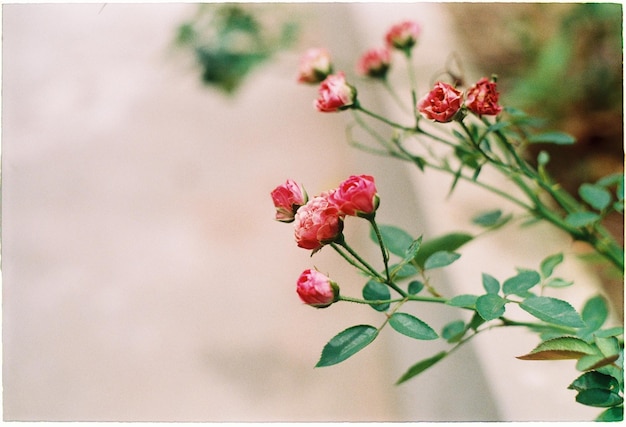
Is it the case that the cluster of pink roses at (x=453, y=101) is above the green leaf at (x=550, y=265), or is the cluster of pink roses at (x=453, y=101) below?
above

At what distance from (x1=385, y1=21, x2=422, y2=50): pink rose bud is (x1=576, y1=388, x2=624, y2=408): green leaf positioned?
16.2 inches

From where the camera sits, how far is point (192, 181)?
1.80m

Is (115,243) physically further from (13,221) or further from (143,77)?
(143,77)

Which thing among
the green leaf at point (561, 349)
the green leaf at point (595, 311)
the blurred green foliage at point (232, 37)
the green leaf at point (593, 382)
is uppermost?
the blurred green foliage at point (232, 37)

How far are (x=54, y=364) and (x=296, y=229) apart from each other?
1.19 meters

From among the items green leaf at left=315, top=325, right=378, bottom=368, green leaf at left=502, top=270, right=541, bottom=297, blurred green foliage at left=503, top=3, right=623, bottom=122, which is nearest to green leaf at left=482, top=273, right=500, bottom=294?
green leaf at left=502, top=270, right=541, bottom=297

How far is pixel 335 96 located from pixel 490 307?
0.72ft

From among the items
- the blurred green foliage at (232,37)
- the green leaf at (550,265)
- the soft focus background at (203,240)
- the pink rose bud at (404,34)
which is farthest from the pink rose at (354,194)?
the blurred green foliage at (232,37)

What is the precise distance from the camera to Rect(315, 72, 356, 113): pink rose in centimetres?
53

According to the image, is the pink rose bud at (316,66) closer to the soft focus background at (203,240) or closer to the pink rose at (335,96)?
the pink rose at (335,96)

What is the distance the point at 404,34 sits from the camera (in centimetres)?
68

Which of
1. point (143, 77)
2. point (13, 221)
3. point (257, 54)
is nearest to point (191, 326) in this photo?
point (13, 221)

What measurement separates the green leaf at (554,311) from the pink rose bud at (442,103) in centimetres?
14

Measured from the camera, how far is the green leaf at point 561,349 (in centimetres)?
41
